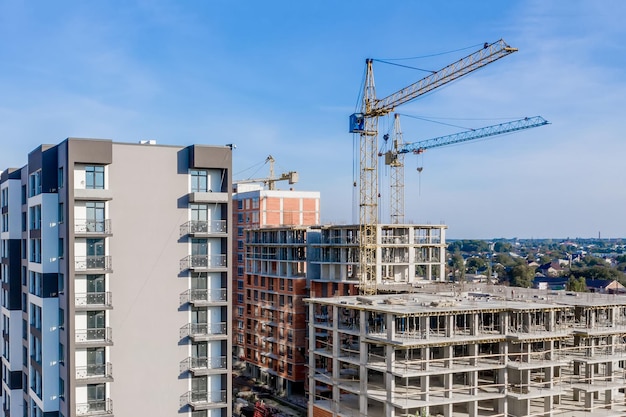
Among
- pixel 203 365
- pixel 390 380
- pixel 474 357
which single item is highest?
pixel 203 365

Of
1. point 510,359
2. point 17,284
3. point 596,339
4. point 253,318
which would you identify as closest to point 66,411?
point 17,284

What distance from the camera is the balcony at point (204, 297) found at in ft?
109

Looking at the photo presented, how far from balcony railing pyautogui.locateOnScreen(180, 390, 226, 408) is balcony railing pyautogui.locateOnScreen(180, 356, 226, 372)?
52.0 inches

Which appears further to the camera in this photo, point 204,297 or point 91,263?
point 204,297

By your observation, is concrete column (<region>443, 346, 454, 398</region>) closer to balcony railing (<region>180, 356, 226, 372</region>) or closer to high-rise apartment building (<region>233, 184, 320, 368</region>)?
balcony railing (<region>180, 356, 226, 372</region>)

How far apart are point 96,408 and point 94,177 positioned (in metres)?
11.8

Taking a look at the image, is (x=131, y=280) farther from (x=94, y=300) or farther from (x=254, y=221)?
(x=254, y=221)

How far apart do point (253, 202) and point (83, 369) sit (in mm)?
63899

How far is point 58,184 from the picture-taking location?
1313 inches

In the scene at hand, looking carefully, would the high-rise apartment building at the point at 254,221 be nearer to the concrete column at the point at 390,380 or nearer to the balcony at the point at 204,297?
the concrete column at the point at 390,380

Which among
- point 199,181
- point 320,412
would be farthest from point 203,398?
point 320,412

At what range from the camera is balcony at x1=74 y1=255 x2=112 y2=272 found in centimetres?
3138

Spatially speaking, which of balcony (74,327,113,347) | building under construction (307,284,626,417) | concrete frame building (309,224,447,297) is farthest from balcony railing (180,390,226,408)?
concrete frame building (309,224,447,297)

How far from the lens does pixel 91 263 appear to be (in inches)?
1244
